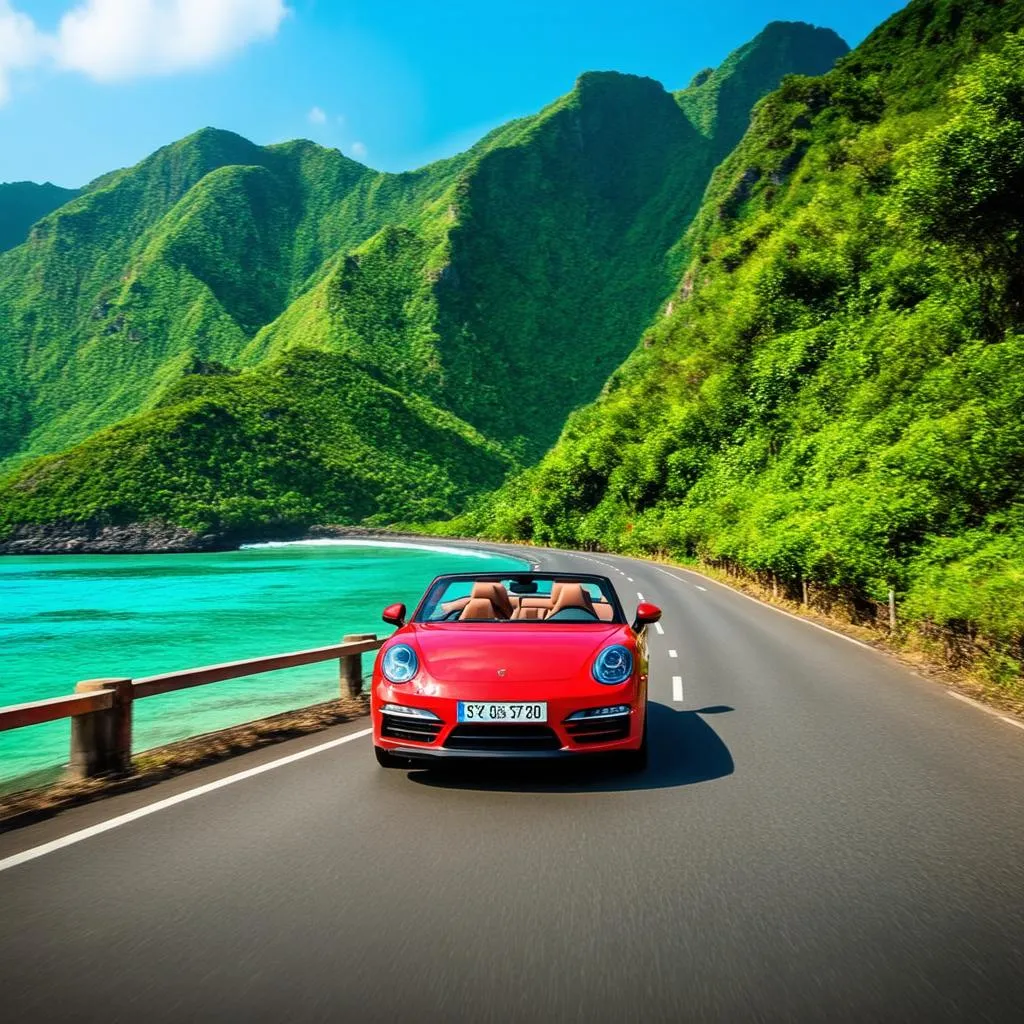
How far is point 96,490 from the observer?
350 ft

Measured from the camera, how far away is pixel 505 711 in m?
5.63

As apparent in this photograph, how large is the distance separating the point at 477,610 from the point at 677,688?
15.8ft

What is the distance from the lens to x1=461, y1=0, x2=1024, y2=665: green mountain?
1759 cm

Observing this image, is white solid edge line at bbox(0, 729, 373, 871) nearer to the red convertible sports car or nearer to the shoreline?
the red convertible sports car

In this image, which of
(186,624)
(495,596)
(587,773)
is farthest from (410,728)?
(186,624)

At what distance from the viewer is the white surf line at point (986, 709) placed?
848 cm

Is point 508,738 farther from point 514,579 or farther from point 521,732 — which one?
point 514,579

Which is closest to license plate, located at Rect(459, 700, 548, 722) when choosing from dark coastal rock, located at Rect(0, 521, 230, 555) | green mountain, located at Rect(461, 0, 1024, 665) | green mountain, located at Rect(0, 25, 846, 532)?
green mountain, located at Rect(461, 0, 1024, 665)

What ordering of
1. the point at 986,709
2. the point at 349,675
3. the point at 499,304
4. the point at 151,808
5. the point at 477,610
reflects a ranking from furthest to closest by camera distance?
the point at 499,304, the point at 349,675, the point at 986,709, the point at 477,610, the point at 151,808

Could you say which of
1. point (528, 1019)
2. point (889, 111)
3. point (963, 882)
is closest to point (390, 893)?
point (528, 1019)

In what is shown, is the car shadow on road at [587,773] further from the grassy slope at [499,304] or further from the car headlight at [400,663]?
the grassy slope at [499,304]

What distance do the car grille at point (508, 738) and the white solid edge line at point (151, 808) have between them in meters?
1.79

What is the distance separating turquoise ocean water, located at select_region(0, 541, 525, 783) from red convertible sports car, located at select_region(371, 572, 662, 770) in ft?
22.4

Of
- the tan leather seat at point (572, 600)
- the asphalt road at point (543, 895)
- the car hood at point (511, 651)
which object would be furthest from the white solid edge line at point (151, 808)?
the tan leather seat at point (572, 600)
